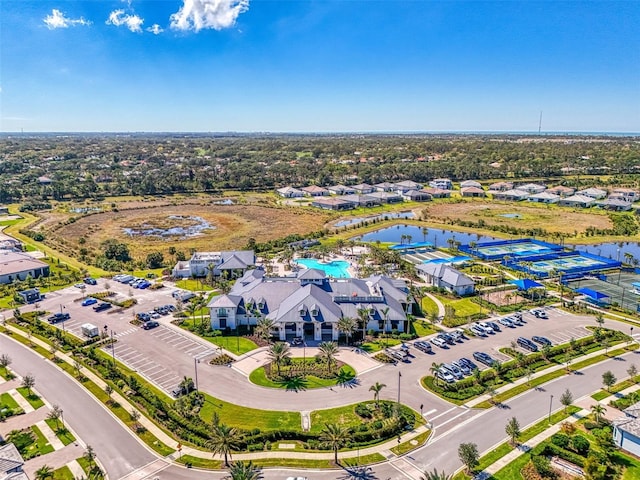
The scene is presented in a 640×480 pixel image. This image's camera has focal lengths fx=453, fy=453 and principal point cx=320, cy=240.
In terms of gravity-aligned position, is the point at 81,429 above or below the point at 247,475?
below

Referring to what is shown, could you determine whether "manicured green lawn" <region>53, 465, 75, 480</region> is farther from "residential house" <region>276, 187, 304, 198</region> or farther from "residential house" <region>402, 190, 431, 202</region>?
"residential house" <region>402, 190, 431, 202</region>

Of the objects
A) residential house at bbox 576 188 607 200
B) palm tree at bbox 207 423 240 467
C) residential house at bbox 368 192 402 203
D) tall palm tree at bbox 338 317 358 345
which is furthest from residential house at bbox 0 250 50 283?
residential house at bbox 576 188 607 200

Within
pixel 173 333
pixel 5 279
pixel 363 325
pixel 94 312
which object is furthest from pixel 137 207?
pixel 363 325

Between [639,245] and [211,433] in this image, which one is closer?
[211,433]

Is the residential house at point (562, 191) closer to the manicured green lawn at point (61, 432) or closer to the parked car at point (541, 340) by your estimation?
the parked car at point (541, 340)

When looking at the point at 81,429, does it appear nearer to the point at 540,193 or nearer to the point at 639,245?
the point at 639,245

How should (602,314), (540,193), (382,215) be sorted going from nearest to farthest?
(602,314), (382,215), (540,193)
